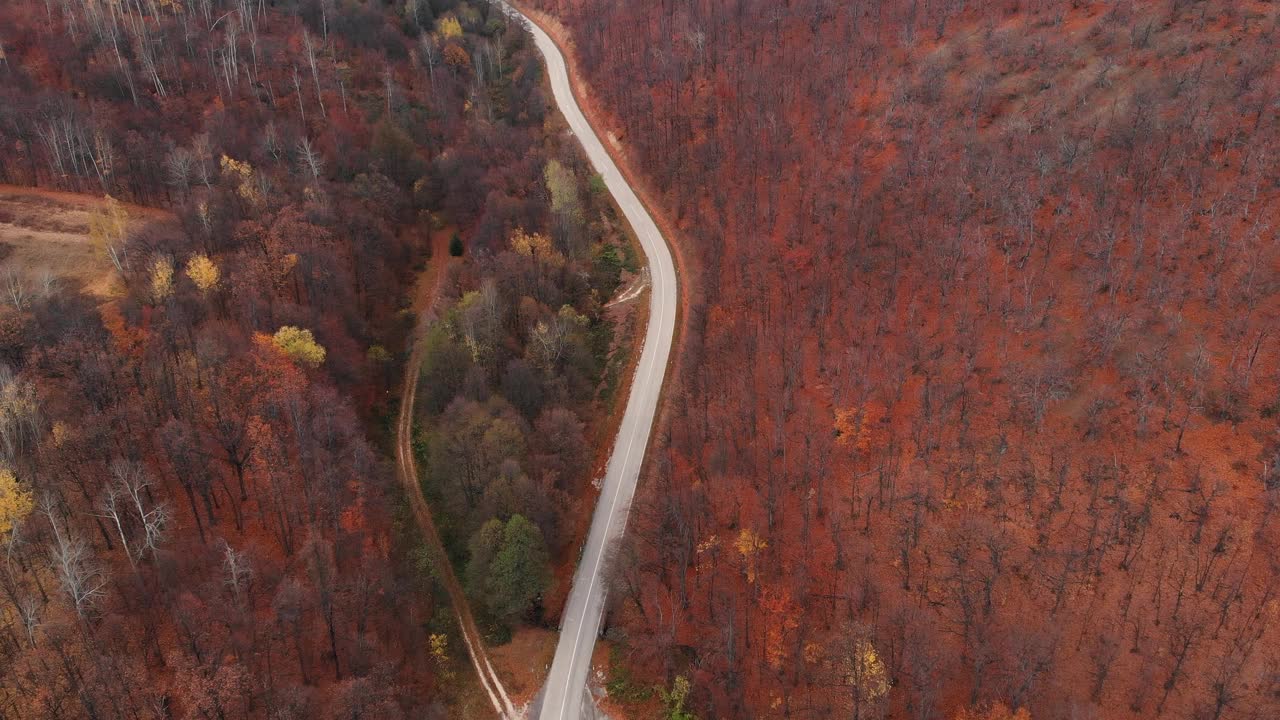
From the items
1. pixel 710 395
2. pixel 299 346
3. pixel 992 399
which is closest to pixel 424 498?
pixel 299 346

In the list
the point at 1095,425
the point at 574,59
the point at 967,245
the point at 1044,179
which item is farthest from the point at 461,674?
the point at 574,59

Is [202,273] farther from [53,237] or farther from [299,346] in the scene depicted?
[53,237]

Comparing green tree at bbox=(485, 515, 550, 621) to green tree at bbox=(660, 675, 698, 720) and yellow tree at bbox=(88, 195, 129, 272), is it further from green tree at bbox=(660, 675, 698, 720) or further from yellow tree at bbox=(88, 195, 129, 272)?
yellow tree at bbox=(88, 195, 129, 272)

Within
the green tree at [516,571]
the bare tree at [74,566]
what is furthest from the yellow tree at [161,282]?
the green tree at [516,571]

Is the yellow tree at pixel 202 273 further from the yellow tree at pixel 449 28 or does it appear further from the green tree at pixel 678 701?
the yellow tree at pixel 449 28

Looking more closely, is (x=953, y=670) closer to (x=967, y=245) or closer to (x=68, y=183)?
(x=967, y=245)

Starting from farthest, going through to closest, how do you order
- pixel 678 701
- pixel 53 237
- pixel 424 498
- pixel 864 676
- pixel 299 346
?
pixel 53 237
pixel 424 498
pixel 299 346
pixel 678 701
pixel 864 676
